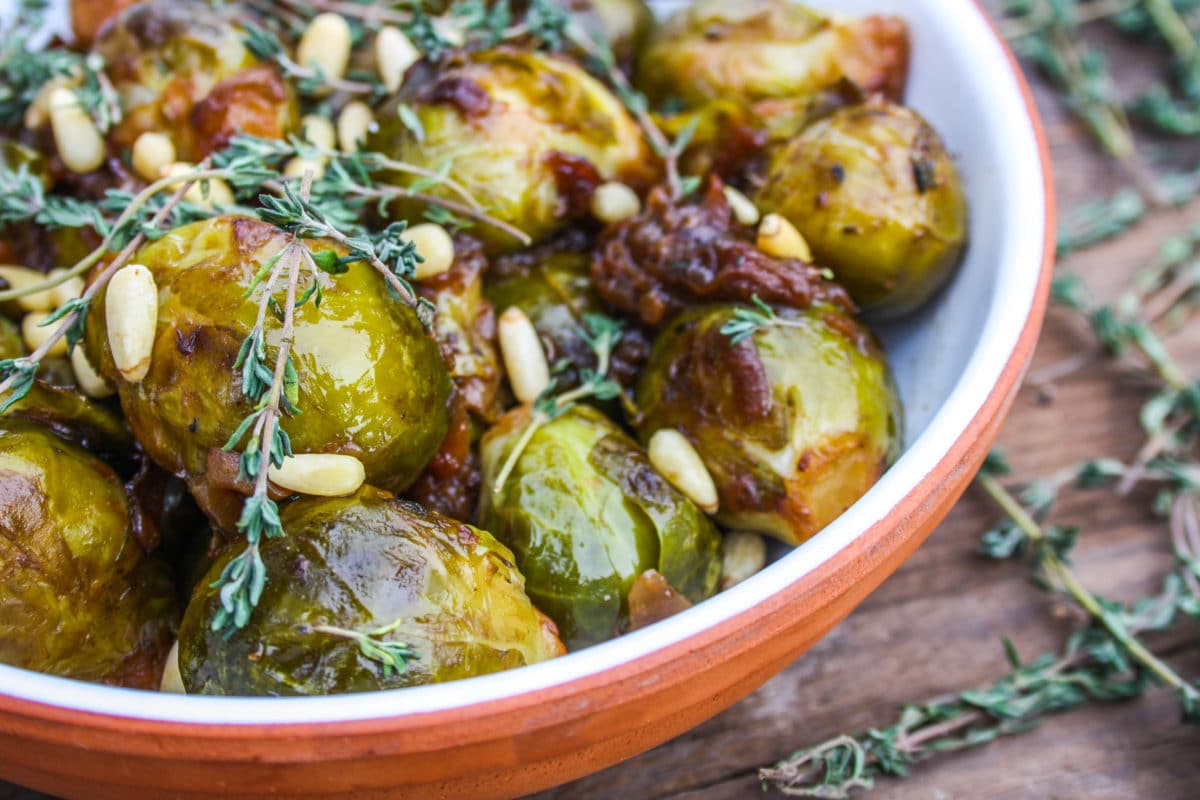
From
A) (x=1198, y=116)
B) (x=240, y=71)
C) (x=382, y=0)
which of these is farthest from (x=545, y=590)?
(x=1198, y=116)

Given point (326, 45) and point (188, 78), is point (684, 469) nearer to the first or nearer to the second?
point (326, 45)

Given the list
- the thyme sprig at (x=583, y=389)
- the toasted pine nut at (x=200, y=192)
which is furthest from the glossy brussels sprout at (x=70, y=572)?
the thyme sprig at (x=583, y=389)

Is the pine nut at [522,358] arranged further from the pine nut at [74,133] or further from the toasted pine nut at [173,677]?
the pine nut at [74,133]

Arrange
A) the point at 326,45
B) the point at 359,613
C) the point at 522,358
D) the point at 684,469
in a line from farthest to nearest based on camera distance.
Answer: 1. the point at 326,45
2. the point at 522,358
3. the point at 684,469
4. the point at 359,613

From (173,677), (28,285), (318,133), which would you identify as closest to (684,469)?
(173,677)

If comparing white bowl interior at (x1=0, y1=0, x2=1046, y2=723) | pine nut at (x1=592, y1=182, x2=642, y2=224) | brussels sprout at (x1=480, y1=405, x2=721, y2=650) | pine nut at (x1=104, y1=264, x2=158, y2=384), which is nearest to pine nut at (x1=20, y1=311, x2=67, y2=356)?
pine nut at (x1=104, y1=264, x2=158, y2=384)
